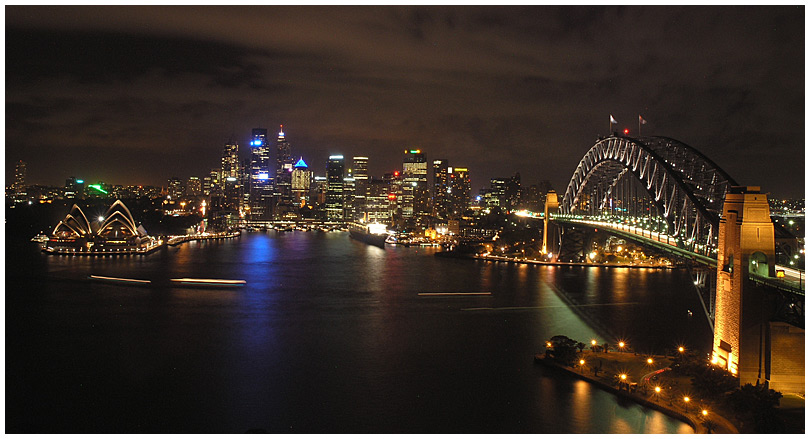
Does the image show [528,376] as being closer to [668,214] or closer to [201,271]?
[668,214]

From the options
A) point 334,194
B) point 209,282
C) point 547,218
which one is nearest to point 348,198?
point 334,194

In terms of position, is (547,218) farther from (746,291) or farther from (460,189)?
(460,189)

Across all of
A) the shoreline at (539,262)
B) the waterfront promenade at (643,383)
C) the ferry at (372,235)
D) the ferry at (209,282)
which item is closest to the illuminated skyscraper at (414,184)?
the ferry at (372,235)

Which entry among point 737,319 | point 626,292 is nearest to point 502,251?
point 626,292

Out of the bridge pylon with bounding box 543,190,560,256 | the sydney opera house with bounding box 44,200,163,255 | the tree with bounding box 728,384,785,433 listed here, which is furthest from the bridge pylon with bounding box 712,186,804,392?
the sydney opera house with bounding box 44,200,163,255

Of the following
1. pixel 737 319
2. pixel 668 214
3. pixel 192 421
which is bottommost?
pixel 192 421

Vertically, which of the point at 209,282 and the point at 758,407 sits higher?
the point at 758,407
